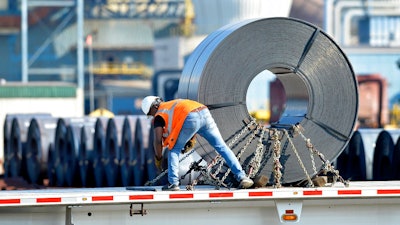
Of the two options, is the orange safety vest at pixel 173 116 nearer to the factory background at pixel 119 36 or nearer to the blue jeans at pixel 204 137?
the blue jeans at pixel 204 137

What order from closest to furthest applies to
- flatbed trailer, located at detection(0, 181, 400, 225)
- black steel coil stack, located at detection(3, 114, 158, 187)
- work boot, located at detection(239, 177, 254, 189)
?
flatbed trailer, located at detection(0, 181, 400, 225), work boot, located at detection(239, 177, 254, 189), black steel coil stack, located at detection(3, 114, 158, 187)

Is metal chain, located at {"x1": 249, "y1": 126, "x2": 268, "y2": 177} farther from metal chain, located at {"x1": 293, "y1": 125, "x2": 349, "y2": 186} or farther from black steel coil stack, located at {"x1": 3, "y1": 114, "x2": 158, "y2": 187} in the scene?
black steel coil stack, located at {"x1": 3, "y1": 114, "x2": 158, "y2": 187}

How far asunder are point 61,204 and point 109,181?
990cm

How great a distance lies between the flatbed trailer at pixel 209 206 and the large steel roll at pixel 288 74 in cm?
95

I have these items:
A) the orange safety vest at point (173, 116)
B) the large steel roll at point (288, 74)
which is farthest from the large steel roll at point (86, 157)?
the orange safety vest at point (173, 116)

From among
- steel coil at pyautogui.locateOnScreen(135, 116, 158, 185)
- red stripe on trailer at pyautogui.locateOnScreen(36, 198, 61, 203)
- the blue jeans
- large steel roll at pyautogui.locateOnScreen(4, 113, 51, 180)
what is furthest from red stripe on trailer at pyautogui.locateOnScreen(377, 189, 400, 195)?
large steel roll at pyautogui.locateOnScreen(4, 113, 51, 180)

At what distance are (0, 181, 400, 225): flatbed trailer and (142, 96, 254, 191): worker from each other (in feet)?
0.86

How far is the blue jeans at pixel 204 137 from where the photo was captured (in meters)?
9.44

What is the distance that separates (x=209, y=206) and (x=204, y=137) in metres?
0.87

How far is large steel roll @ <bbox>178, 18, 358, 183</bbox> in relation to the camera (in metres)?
10.1

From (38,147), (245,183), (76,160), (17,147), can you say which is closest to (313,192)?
(245,183)

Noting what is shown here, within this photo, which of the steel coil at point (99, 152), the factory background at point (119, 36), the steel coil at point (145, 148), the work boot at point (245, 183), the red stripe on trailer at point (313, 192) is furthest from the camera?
the factory background at point (119, 36)

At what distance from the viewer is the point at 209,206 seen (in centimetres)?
900

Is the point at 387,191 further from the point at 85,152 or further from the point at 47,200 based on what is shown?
the point at 85,152
